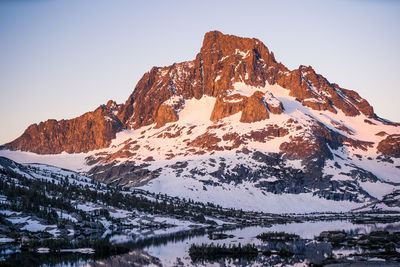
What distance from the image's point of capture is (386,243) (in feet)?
454

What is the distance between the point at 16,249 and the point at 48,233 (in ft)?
121

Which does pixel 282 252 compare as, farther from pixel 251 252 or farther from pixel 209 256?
pixel 209 256

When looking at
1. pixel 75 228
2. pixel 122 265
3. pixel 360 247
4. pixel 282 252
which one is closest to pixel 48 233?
pixel 75 228

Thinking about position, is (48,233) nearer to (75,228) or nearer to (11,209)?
(75,228)

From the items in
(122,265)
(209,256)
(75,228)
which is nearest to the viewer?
(122,265)

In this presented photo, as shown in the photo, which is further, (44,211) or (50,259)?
(44,211)

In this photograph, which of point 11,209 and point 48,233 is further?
point 11,209

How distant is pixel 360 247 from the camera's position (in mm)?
134750

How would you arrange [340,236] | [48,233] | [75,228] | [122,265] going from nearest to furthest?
1. [122,265]
2. [340,236]
3. [48,233]
4. [75,228]

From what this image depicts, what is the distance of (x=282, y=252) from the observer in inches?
4906

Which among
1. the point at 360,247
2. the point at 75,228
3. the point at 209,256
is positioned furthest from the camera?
the point at 75,228

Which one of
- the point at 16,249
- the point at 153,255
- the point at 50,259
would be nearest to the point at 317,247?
the point at 153,255

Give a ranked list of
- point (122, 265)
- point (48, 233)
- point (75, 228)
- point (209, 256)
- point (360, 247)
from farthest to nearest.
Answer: point (75, 228) → point (48, 233) → point (360, 247) → point (209, 256) → point (122, 265)

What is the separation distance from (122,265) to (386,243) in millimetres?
72431
